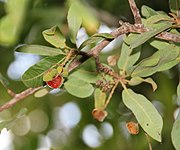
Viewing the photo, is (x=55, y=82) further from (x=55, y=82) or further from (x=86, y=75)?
(x=86, y=75)

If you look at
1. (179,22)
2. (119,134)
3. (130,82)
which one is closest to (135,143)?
(119,134)

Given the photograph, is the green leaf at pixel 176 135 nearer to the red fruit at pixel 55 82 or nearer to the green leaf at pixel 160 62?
the green leaf at pixel 160 62

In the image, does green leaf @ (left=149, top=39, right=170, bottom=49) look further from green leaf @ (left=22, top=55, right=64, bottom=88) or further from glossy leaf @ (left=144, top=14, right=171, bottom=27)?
green leaf @ (left=22, top=55, right=64, bottom=88)

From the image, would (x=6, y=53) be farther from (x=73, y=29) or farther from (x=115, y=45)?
(x=73, y=29)

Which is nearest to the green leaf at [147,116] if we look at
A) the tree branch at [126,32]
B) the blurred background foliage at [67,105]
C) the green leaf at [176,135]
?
the green leaf at [176,135]

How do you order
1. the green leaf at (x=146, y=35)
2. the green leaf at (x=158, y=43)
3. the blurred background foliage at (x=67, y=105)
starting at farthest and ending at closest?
the blurred background foliage at (x=67, y=105) → the green leaf at (x=158, y=43) → the green leaf at (x=146, y=35)

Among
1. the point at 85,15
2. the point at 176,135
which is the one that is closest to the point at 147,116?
the point at 176,135

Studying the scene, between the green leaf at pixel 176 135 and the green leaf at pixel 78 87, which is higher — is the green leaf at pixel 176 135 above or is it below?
below
